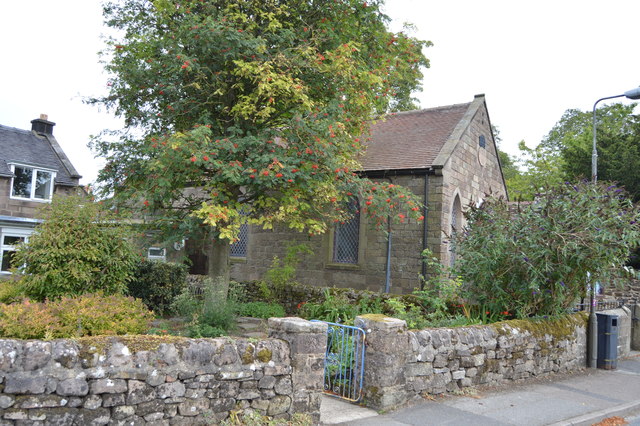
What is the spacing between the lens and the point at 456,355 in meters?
8.00

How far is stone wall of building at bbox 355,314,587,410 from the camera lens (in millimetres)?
6914

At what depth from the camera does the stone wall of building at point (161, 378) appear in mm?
4387

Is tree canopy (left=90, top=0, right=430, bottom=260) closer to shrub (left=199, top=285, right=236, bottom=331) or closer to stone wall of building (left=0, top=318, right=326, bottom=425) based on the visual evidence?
shrub (left=199, top=285, right=236, bottom=331)

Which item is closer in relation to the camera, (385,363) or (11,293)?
(385,363)

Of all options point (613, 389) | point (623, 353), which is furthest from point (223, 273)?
point (623, 353)

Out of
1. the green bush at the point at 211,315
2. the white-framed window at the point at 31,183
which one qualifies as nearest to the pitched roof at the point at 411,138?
the green bush at the point at 211,315

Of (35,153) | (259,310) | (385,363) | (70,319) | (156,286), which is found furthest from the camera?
(35,153)

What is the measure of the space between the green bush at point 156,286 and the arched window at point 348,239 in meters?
5.56

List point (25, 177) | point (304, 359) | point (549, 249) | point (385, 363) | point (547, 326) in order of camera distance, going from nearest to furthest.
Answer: point (304, 359) < point (385, 363) < point (549, 249) < point (547, 326) < point (25, 177)

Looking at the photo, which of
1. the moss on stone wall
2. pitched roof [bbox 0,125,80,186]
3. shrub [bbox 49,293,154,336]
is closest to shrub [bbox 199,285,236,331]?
shrub [bbox 49,293,154,336]

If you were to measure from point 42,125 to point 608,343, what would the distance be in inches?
1121

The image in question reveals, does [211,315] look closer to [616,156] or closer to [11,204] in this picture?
[11,204]

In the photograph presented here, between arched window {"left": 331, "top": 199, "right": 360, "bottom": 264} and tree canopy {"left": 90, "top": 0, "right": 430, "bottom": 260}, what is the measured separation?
12.1ft

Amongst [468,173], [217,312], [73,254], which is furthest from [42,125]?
[468,173]
